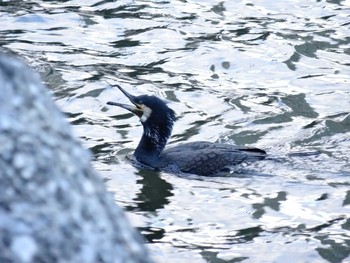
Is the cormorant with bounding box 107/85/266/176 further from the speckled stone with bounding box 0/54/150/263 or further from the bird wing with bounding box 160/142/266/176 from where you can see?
the speckled stone with bounding box 0/54/150/263

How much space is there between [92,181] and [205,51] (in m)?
11.6

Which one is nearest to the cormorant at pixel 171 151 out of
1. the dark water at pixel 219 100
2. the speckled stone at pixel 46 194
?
the dark water at pixel 219 100

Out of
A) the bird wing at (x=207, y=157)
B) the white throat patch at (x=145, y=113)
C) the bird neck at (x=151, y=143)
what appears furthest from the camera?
the white throat patch at (x=145, y=113)

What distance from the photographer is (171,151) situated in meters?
10.2

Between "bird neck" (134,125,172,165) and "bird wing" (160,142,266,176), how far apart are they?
0.33ft

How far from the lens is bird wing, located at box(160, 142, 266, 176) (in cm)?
Result: 989

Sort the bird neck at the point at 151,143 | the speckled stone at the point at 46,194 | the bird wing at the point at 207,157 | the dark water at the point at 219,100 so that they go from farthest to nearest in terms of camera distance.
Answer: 1. the bird neck at the point at 151,143
2. the bird wing at the point at 207,157
3. the dark water at the point at 219,100
4. the speckled stone at the point at 46,194

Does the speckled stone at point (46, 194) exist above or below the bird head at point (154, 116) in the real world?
above

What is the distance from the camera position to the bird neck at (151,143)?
10172 millimetres

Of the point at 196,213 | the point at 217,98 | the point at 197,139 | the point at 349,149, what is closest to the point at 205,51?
the point at 217,98

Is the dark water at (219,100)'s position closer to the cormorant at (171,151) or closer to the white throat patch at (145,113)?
the cormorant at (171,151)

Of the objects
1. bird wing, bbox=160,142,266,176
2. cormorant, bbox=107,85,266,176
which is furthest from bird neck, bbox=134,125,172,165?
bird wing, bbox=160,142,266,176

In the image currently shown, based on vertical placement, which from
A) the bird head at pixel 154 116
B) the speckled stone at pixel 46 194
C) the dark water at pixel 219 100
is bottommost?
the dark water at pixel 219 100

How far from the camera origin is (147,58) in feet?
43.8
